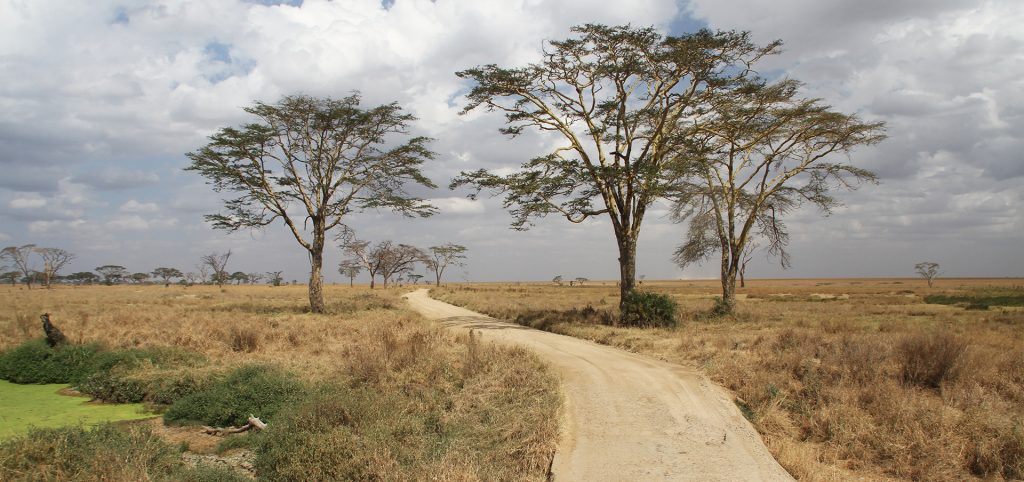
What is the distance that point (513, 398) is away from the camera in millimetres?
11258

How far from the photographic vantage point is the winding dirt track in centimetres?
784

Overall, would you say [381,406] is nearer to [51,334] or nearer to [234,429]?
[234,429]

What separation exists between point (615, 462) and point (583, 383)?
383 cm

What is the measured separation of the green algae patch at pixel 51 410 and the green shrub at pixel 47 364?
881 millimetres

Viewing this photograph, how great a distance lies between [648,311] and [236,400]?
1511 cm

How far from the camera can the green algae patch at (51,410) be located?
1206 cm

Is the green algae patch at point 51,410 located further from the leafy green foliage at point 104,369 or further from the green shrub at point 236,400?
the green shrub at point 236,400

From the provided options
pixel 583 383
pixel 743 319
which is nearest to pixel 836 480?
pixel 583 383

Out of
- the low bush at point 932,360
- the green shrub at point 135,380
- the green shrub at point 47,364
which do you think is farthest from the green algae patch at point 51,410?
the low bush at point 932,360

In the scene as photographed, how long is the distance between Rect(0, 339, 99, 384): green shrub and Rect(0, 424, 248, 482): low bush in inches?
359

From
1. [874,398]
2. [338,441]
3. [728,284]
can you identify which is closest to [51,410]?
[338,441]

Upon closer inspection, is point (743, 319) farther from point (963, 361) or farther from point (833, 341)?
point (963, 361)

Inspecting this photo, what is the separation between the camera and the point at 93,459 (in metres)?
7.95

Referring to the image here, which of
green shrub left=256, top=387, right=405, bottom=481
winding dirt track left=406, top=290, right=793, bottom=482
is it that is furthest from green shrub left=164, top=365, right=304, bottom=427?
winding dirt track left=406, top=290, right=793, bottom=482
